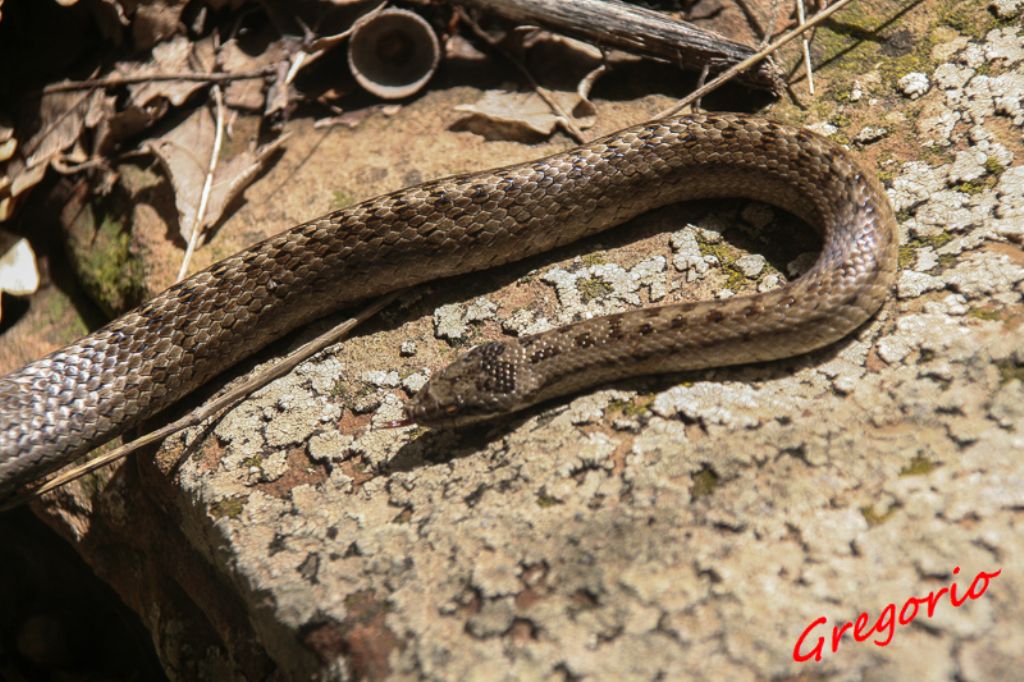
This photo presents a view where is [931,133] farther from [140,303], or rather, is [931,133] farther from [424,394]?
[140,303]

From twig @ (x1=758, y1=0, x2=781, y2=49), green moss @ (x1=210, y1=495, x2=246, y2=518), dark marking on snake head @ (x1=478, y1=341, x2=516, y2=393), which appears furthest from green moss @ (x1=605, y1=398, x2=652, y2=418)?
twig @ (x1=758, y1=0, x2=781, y2=49)

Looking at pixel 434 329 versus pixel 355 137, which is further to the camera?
pixel 355 137

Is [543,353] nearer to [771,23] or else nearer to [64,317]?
[771,23]

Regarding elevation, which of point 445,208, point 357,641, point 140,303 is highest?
point 445,208

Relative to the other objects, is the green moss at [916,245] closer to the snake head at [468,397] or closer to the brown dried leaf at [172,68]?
the snake head at [468,397]

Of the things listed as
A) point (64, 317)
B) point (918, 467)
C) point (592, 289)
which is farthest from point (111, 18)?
point (918, 467)

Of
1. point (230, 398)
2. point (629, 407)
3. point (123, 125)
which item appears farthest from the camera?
point (123, 125)

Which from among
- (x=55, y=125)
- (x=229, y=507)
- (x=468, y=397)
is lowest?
(x=229, y=507)

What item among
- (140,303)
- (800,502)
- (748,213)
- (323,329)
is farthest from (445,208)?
(800,502)
